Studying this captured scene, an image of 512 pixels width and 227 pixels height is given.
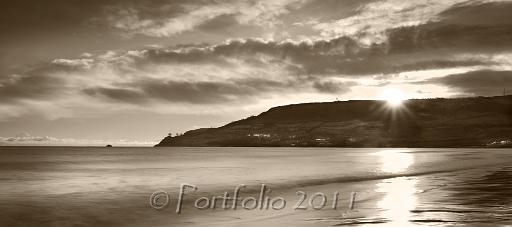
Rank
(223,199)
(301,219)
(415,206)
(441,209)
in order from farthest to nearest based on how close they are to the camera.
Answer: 1. (223,199)
2. (415,206)
3. (441,209)
4. (301,219)

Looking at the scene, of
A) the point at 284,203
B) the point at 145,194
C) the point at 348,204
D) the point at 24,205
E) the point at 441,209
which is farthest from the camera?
the point at 145,194

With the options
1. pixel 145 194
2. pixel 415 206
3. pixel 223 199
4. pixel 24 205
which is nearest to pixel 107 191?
pixel 145 194

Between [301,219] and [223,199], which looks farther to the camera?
[223,199]

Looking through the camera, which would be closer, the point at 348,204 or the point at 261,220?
the point at 261,220

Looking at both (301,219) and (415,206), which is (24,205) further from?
(415,206)

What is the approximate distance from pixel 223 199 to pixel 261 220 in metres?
11.7

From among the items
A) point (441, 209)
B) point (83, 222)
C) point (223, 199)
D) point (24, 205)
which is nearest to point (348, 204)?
point (441, 209)

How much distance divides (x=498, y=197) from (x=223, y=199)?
16.4 metres

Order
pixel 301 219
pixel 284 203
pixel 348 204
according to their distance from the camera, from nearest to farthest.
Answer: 1. pixel 301 219
2. pixel 348 204
3. pixel 284 203

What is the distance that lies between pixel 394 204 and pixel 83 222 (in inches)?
604

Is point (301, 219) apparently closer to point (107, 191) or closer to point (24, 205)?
point (24, 205)

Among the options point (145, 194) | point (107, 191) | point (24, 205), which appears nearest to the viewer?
point (24, 205)

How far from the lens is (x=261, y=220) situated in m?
20.2

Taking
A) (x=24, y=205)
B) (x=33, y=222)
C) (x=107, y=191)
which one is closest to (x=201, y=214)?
(x=33, y=222)
